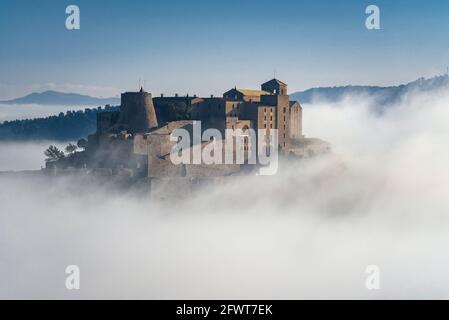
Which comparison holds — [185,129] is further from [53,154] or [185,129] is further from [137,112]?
[53,154]

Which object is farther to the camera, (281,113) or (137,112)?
(281,113)

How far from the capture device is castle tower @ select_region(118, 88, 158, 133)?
4644 cm

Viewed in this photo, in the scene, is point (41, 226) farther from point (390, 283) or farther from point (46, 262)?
point (390, 283)

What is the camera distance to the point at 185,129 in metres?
45.3

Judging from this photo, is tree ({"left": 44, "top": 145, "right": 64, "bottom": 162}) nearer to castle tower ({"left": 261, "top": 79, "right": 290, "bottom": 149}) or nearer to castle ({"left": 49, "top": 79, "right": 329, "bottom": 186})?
castle ({"left": 49, "top": 79, "right": 329, "bottom": 186})

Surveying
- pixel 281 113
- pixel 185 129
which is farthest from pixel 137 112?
pixel 281 113

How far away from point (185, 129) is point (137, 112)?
9.55 ft

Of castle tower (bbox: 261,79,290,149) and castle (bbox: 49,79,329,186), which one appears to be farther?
castle tower (bbox: 261,79,290,149)

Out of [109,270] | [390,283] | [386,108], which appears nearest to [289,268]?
[390,283]

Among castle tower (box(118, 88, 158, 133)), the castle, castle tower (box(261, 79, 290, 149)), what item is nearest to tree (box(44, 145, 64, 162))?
the castle

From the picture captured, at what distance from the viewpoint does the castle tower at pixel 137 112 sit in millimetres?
46438

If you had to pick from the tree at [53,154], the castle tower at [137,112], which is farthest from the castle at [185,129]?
the tree at [53,154]

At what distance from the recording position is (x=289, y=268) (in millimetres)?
55031

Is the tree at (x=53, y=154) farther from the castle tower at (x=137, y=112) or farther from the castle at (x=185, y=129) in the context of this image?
the castle tower at (x=137, y=112)
